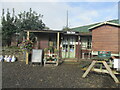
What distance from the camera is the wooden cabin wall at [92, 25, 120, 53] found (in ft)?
20.5

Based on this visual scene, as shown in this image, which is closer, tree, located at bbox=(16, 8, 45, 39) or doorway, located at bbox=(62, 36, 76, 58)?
doorway, located at bbox=(62, 36, 76, 58)

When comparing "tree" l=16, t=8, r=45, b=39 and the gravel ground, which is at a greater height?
"tree" l=16, t=8, r=45, b=39

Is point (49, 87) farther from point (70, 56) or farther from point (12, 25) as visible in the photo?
point (12, 25)

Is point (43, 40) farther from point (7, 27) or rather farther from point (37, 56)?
point (7, 27)

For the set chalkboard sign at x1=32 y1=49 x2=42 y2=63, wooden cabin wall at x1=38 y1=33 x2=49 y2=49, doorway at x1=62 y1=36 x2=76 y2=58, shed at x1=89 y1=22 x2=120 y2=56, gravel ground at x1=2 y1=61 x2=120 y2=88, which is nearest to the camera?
gravel ground at x1=2 y1=61 x2=120 y2=88

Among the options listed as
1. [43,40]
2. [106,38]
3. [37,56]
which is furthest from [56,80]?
[43,40]

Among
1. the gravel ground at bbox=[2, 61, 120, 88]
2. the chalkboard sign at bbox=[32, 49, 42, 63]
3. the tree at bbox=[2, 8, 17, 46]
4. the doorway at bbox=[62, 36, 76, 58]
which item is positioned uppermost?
the tree at bbox=[2, 8, 17, 46]

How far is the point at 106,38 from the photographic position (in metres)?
6.52

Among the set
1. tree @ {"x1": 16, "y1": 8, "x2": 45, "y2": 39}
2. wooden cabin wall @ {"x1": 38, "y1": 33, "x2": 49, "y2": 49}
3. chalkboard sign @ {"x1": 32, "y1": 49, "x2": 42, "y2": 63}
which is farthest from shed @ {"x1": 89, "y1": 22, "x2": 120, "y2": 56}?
tree @ {"x1": 16, "y1": 8, "x2": 45, "y2": 39}

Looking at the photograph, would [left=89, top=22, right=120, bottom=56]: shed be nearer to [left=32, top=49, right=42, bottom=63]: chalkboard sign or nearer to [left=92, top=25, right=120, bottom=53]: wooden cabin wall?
[left=92, top=25, right=120, bottom=53]: wooden cabin wall

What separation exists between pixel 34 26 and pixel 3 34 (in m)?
5.13

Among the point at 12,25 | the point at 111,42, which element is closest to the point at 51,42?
the point at 111,42

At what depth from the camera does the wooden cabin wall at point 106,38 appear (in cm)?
624

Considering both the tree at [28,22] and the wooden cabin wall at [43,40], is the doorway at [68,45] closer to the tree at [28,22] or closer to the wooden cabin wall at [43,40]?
the wooden cabin wall at [43,40]
